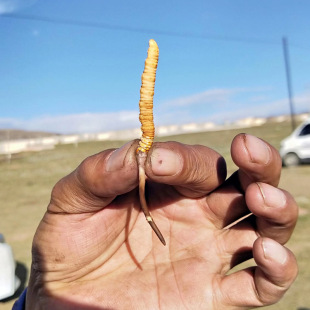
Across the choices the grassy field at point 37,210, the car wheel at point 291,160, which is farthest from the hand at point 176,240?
the car wheel at point 291,160

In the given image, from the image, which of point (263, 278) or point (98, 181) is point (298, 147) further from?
point (98, 181)

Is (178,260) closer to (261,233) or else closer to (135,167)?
(261,233)

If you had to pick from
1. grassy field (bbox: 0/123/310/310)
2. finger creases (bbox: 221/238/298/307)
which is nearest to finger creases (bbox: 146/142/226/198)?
finger creases (bbox: 221/238/298/307)

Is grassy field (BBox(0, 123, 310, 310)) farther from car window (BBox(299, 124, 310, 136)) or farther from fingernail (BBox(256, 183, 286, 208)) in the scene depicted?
fingernail (BBox(256, 183, 286, 208))

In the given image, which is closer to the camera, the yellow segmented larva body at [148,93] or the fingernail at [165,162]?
the yellow segmented larva body at [148,93]

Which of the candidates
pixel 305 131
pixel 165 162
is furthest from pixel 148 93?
pixel 305 131

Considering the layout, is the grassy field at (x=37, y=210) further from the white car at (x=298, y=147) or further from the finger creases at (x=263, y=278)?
the finger creases at (x=263, y=278)
